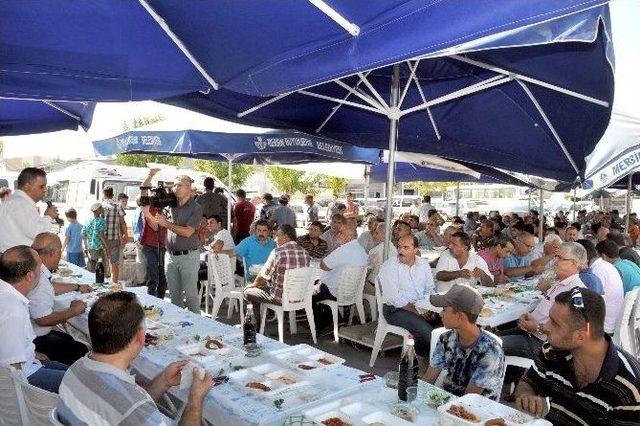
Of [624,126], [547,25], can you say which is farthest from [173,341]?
[624,126]

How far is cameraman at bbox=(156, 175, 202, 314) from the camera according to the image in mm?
6059

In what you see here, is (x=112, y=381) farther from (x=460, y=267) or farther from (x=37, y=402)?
(x=460, y=267)

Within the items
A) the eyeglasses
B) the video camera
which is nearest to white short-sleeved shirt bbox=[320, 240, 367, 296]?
the video camera

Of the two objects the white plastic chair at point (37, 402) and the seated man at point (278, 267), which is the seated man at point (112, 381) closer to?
the white plastic chair at point (37, 402)

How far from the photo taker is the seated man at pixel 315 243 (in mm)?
8320

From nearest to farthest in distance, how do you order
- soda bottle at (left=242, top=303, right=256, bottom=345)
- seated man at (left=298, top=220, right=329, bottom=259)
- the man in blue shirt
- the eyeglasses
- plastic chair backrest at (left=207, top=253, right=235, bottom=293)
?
the eyeglasses
soda bottle at (left=242, top=303, right=256, bottom=345)
plastic chair backrest at (left=207, top=253, right=235, bottom=293)
the man in blue shirt
seated man at (left=298, top=220, right=329, bottom=259)

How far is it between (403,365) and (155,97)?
2551 mm

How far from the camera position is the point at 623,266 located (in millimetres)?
5750

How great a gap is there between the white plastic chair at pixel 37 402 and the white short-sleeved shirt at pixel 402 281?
355 cm

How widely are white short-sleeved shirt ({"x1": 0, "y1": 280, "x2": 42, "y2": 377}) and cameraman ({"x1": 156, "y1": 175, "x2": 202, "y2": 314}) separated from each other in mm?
2925

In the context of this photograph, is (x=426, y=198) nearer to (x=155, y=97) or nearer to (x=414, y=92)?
(x=414, y=92)

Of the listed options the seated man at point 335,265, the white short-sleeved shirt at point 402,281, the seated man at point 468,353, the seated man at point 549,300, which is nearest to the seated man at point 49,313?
the seated man at point 468,353

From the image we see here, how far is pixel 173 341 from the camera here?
3.31 metres

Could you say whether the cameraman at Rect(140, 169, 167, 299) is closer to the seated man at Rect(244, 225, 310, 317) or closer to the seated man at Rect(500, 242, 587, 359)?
the seated man at Rect(244, 225, 310, 317)
